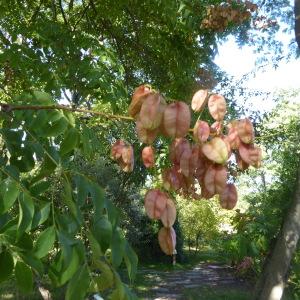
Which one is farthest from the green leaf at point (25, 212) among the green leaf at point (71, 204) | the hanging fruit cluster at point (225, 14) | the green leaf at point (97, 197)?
the hanging fruit cluster at point (225, 14)

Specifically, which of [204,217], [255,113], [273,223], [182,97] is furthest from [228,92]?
[204,217]

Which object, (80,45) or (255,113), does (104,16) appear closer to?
(80,45)

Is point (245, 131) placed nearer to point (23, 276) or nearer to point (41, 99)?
point (23, 276)

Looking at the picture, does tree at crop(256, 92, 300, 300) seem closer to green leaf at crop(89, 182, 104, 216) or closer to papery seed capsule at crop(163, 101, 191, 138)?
green leaf at crop(89, 182, 104, 216)

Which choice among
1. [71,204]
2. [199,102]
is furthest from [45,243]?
[199,102]

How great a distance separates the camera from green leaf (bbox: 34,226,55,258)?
1.34 meters

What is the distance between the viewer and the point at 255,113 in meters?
10.1

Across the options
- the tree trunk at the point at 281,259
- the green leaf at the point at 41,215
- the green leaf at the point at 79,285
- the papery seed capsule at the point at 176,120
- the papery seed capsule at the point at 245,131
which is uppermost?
the papery seed capsule at the point at 176,120

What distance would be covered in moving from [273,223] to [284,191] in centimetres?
191

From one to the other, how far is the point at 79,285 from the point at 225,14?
466cm

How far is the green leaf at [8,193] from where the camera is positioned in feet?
4.62

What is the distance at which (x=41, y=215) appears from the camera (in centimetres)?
145

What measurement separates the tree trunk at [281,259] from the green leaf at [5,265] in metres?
6.11

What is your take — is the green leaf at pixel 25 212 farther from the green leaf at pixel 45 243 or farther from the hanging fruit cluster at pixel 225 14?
the hanging fruit cluster at pixel 225 14
